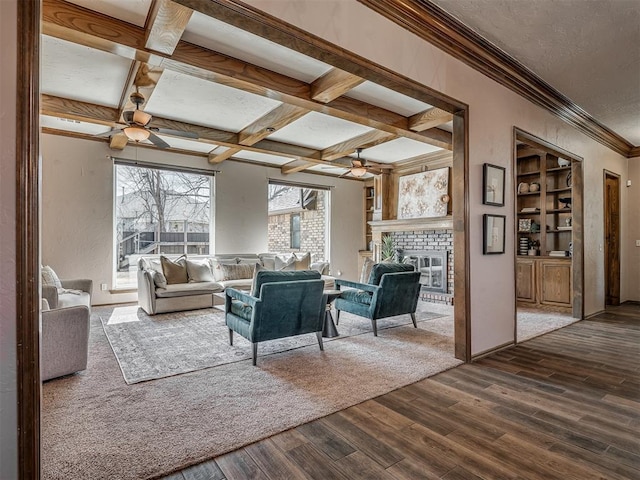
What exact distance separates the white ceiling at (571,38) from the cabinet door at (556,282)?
8.21 ft

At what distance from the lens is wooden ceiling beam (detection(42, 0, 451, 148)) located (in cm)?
252

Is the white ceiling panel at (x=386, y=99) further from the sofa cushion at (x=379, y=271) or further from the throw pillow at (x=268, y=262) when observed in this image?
the throw pillow at (x=268, y=262)

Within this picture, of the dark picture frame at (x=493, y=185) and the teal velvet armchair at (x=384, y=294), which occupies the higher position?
the dark picture frame at (x=493, y=185)

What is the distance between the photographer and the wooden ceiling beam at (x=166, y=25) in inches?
92.2

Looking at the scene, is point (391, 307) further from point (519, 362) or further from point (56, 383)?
point (56, 383)

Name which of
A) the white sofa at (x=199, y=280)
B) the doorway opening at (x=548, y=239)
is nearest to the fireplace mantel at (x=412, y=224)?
the doorway opening at (x=548, y=239)

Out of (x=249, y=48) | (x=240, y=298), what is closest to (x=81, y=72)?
(x=249, y=48)

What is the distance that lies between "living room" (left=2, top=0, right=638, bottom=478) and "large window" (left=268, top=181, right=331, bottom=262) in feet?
0.97

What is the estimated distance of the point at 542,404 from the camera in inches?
94.7

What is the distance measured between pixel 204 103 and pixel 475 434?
4.31 m

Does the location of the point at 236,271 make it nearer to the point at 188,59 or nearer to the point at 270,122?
the point at 270,122

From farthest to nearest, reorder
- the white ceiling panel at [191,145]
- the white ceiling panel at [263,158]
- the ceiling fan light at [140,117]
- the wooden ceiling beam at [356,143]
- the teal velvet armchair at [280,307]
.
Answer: the white ceiling panel at [263,158]
the white ceiling panel at [191,145]
the wooden ceiling beam at [356,143]
the ceiling fan light at [140,117]
the teal velvet armchair at [280,307]

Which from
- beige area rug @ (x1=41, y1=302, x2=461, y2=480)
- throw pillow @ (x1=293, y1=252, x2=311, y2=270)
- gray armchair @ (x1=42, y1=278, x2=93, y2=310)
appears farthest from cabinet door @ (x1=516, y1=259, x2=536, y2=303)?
gray armchair @ (x1=42, y1=278, x2=93, y2=310)

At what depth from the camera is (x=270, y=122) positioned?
4711 mm
